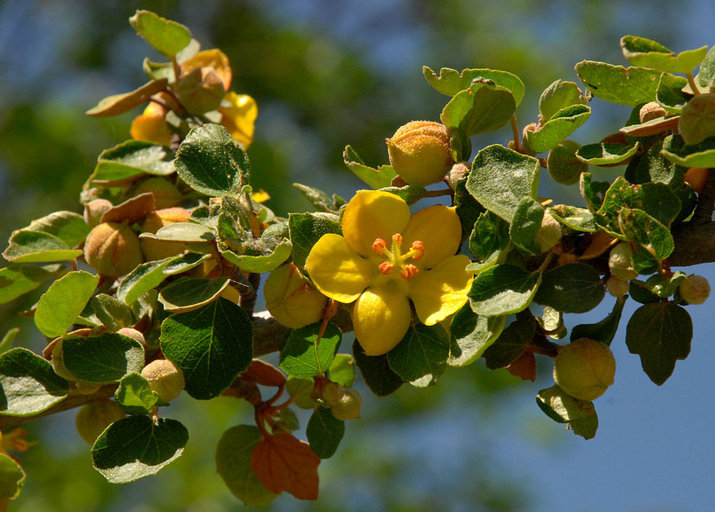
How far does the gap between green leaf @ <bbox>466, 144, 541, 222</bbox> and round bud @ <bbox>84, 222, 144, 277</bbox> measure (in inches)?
21.8

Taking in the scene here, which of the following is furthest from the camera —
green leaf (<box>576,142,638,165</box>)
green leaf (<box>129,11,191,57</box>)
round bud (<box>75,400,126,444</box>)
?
green leaf (<box>129,11,191,57</box>)

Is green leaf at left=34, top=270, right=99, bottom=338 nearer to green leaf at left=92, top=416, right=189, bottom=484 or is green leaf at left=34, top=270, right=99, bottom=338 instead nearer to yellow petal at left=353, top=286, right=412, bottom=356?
green leaf at left=92, top=416, right=189, bottom=484

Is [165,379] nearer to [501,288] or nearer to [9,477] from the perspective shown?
[9,477]

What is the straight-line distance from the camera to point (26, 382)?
1062 millimetres

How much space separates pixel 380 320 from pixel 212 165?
34cm

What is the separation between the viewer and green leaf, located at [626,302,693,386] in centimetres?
94

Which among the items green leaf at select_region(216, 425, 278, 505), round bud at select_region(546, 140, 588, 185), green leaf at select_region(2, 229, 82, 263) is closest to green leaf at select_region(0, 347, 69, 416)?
green leaf at select_region(2, 229, 82, 263)

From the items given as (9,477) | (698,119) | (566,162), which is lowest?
(9,477)

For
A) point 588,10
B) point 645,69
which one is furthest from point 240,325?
point 588,10

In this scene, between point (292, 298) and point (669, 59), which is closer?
point (669, 59)

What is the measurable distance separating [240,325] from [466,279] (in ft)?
0.98

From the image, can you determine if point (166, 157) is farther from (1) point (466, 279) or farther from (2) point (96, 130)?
(2) point (96, 130)

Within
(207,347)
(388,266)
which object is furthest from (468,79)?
(207,347)

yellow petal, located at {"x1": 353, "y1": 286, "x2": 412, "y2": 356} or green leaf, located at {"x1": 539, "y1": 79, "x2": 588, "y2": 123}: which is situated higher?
green leaf, located at {"x1": 539, "y1": 79, "x2": 588, "y2": 123}
